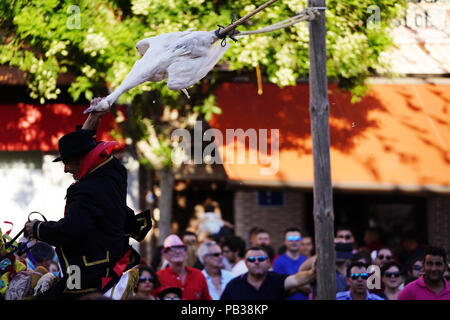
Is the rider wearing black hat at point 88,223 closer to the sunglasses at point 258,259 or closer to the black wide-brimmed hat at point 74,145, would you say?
the black wide-brimmed hat at point 74,145

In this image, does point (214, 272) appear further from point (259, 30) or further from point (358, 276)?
point (259, 30)

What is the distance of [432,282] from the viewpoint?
841 cm

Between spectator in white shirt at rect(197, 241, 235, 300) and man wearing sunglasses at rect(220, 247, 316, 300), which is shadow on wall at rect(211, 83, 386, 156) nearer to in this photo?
spectator in white shirt at rect(197, 241, 235, 300)

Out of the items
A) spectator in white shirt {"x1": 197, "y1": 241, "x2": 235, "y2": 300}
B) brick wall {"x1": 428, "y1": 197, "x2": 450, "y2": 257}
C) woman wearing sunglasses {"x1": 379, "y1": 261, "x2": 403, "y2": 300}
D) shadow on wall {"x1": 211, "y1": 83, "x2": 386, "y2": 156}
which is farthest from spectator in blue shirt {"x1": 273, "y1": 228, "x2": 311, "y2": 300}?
brick wall {"x1": 428, "y1": 197, "x2": 450, "y2": 257}

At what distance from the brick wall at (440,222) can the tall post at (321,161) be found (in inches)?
335

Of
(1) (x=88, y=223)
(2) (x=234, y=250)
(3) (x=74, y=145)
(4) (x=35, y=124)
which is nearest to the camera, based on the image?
(1) (x=88, y=223)

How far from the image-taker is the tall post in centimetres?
871

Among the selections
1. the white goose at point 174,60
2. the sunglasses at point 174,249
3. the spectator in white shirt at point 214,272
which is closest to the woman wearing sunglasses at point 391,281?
the spectator in white shirt at point 214,272

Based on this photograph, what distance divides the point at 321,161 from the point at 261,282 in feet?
4.35

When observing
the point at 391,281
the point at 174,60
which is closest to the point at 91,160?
the point at 174,60

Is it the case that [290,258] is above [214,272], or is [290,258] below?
above

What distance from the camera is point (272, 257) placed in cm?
1097

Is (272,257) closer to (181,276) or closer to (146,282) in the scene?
(181,276)
